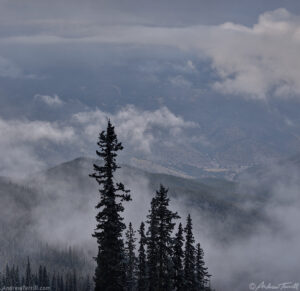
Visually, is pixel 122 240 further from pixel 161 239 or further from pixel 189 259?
pixel 189 259

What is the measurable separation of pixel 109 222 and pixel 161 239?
1009 cm

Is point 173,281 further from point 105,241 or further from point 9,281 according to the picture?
point 9,281

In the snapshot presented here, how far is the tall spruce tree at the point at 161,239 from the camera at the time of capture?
46156mm

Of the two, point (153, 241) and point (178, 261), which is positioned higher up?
point (153, 241)

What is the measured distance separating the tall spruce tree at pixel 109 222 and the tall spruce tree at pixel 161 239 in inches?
289

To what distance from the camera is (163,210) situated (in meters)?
46.0

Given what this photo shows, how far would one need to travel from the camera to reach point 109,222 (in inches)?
1549

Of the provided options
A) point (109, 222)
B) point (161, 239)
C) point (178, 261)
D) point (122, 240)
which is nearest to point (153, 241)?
point (161, 239)

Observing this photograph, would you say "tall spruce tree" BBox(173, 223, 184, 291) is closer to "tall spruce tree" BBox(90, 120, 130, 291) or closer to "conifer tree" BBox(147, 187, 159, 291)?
"conifer tree" BBox(147, 187, 159, 291)

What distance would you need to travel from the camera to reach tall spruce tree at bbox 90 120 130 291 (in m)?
38.6

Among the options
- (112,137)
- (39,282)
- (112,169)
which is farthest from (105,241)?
(39,282)

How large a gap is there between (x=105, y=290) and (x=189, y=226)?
20.8m

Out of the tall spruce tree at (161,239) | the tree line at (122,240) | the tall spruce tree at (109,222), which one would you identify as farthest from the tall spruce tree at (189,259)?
the tall spruce tree at (109,222)

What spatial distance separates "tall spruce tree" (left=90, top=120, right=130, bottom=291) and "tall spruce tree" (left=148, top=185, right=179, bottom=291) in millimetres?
7328
